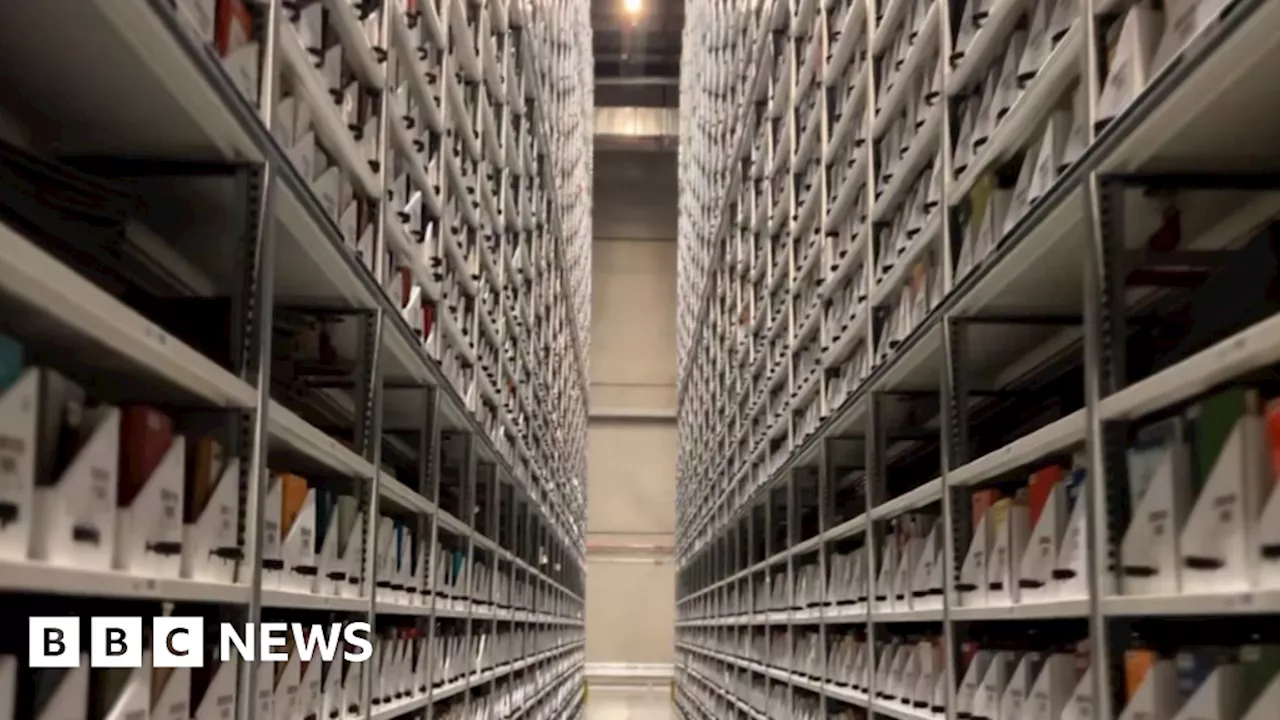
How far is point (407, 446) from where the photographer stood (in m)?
6.34

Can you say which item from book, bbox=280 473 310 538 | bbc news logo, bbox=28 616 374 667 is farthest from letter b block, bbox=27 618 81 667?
book, bbox=280 473 310 538

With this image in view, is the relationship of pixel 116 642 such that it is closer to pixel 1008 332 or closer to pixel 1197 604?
pixel 1197 604

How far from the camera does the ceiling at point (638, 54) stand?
18141 millimetres

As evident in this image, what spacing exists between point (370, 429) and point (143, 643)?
1.68m

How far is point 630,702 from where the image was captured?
1830cm

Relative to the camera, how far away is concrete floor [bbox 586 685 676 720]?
58.6 feet

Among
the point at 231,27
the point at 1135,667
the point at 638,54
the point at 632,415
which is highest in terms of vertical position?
the point at 638,54

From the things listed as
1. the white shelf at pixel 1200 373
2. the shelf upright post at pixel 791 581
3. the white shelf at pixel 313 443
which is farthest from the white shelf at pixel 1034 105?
the shelf upright post at pixel 791 581

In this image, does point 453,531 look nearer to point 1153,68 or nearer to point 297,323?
point 297,323

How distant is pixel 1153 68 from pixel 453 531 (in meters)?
3.98

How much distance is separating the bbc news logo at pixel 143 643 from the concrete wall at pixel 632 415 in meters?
15.7

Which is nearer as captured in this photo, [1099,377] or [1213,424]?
[1213,424]

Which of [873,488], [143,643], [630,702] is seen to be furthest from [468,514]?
[630,702]

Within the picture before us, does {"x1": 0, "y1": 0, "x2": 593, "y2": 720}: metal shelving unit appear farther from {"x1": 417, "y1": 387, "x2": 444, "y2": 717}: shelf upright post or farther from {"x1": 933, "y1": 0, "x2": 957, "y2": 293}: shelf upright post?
{"x1": 933, "y1": 0, "x2": 957, "y2": 293}: shelf upright post
